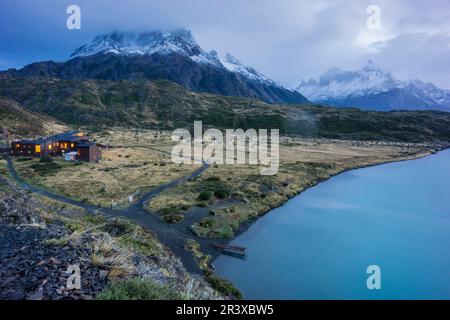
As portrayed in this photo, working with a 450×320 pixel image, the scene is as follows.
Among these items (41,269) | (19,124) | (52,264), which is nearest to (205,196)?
(52,264)

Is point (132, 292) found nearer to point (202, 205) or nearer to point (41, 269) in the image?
point (41, 269)

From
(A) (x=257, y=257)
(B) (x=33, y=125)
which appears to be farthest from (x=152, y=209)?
(B) (x=33, y=125)

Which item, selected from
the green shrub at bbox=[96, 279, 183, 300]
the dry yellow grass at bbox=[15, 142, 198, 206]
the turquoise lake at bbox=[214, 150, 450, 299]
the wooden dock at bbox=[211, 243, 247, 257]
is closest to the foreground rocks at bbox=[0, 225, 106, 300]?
the green shrub at bbox=[96, 279, 183, 300]

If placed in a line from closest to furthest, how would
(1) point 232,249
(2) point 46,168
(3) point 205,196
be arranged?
(1) point 232,249
(3) point 205,196
(2) point 46,168

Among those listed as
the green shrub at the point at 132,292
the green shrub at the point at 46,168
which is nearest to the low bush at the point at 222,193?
the green shrub at the point at 46,168

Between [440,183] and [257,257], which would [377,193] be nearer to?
[440,183]

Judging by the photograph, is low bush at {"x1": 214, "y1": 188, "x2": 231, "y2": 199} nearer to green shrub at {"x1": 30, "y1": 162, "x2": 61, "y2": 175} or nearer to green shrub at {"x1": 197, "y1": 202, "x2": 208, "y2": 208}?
green shrub at {"x1": 197, "y1": 202, "x2": 208, "y2": 208}

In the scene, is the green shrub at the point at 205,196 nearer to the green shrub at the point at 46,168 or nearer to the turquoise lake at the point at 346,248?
the turquoise lake at the point at 346,248
